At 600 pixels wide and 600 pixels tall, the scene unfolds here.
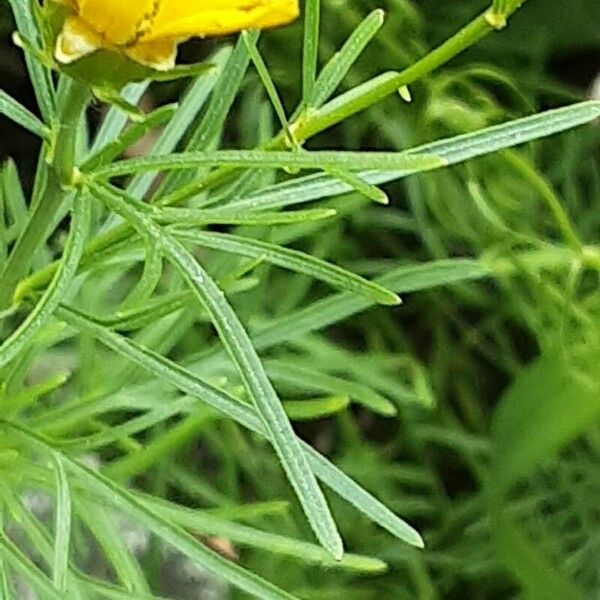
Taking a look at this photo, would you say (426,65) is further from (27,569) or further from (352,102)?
(27,569)

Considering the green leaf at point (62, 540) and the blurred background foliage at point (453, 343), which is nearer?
the green leaf at point (62, 540)

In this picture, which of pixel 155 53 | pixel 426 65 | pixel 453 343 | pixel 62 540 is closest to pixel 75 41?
pixel 155 53

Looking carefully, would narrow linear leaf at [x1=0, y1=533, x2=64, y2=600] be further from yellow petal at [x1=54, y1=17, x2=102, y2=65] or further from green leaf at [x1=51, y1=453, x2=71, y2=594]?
→ yellow petal at [x1=54, y1=17, x2=102, y2=65]

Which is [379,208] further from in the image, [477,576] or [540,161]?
[477,576]

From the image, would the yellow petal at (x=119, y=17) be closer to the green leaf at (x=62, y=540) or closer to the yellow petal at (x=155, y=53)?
the yellow petal at (x=155, y=53)

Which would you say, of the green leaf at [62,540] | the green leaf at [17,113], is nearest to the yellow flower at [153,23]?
the green leaf at [17,113]

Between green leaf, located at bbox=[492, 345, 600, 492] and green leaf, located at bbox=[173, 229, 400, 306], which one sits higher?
green leaf, located at bbox=[173, 229, 400, 306]

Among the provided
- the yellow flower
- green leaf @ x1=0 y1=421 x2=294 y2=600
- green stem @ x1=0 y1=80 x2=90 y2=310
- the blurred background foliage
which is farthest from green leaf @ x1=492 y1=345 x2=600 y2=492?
the yellow flower
